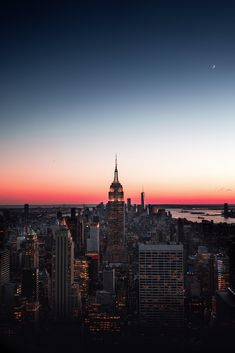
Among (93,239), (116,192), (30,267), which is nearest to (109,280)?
(30,267)

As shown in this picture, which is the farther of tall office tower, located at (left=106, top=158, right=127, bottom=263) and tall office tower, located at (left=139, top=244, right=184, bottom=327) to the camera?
tall office tower, located at (left=106, top=158, right=127, bottom=263)

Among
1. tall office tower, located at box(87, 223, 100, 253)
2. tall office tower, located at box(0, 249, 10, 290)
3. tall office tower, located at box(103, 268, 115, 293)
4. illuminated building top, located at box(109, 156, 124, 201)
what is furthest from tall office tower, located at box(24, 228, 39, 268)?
illuminated building top, located at box(109, 156, 124, 201)

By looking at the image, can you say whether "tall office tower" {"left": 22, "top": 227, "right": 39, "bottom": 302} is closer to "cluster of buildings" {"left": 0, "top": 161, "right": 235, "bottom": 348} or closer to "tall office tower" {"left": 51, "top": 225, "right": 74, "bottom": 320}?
"cluster of buildings" {"left": 0, "top": 161, "right": 235, "bottom": 348}

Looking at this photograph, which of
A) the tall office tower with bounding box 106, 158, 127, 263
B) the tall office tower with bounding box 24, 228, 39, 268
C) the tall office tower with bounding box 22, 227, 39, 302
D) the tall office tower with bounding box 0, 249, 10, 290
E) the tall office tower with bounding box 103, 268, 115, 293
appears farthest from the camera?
the tall office tower with bounding box 106, 158, 127, 263

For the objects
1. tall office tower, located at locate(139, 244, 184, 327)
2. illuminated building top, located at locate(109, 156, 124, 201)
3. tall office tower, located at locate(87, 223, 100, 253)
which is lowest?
tall office tower, located at locate(139, 244, 184, 327)

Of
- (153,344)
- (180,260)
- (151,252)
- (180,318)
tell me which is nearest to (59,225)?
(151,252)

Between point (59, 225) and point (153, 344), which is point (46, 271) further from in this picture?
point (153, 344)

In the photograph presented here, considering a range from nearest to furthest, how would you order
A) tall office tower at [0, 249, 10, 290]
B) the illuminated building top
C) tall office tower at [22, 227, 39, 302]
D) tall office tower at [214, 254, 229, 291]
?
tall office tower at [22, 227, 39, 302], tall office tower at [0, 249, 10, 290], tall office tower at [214, 254, 229, 291], the illuminated building top
